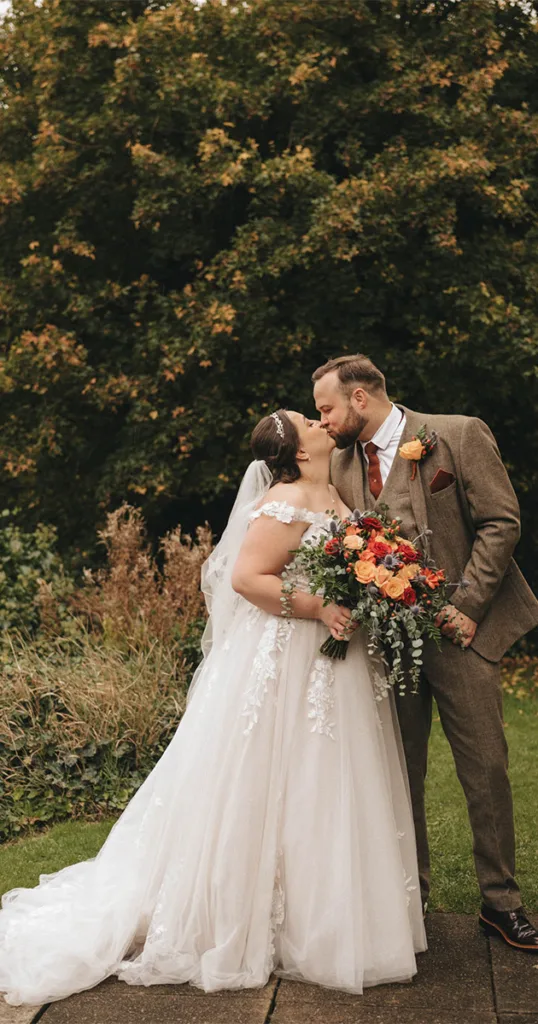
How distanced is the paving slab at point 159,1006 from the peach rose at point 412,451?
1.92m

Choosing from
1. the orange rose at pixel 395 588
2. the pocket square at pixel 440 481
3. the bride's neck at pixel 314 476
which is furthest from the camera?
the bride's neck at pixel 314 476

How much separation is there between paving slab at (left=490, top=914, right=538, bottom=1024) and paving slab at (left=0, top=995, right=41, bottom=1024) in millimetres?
1524

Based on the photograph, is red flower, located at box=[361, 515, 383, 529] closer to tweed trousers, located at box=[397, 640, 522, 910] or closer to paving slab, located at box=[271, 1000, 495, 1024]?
tweed trousers, located at box=[397, 640, 522, 910]

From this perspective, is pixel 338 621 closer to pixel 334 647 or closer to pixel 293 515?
pixel 334 647

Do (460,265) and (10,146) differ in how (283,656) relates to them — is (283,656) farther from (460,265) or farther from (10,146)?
(10,146)

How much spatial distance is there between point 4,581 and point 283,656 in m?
4.64

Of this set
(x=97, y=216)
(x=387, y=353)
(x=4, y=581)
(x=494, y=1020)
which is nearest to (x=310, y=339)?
(x=387, y=353)

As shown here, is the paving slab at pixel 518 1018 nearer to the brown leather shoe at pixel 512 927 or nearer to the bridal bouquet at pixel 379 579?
the brown leather shoe at pixel 512 927

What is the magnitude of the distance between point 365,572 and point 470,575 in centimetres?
56

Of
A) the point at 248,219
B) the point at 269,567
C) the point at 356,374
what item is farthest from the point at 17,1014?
the point at 248,219

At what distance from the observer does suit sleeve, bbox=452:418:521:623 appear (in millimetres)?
3768

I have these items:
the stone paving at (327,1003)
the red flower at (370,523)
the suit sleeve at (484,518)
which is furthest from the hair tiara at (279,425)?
the stone paving at (327,1003)

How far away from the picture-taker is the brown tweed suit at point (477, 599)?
3.80m

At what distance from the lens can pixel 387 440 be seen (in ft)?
13.2
